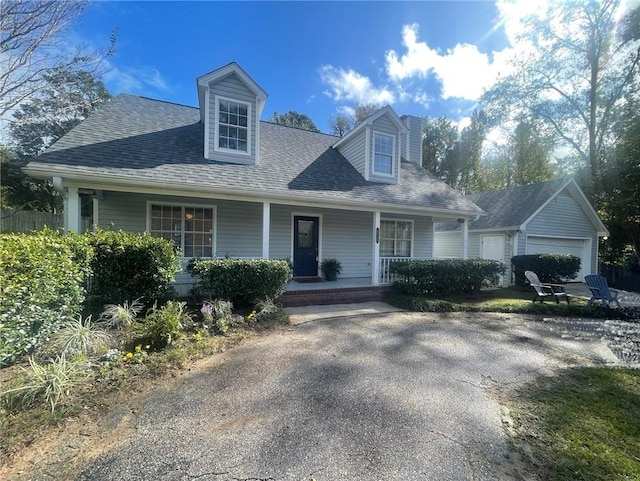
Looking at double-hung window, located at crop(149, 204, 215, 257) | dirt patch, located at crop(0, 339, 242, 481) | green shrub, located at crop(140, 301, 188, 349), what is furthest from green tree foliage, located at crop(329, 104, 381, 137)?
dirt patch, located at crop(0, 339, 242, 481)

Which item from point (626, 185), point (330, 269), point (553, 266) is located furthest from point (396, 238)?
point (626, 185)

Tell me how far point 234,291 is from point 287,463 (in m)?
4.58

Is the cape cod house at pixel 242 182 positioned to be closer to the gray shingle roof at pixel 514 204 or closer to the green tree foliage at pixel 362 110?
the gray shingle roof at pixel 514 204

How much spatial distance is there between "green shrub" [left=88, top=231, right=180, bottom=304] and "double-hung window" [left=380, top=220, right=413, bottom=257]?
26.0 ft

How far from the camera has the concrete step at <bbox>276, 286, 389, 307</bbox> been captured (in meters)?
7.69

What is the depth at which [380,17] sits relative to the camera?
30.7 feet

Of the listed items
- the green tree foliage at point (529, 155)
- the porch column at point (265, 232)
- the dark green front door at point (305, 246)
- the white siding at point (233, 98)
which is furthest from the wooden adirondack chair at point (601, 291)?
the green tree foliage at point (529, 155)

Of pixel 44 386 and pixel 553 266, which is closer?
pixel 44 386

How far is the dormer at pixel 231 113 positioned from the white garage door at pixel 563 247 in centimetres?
1344

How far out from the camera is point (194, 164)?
8039 mm

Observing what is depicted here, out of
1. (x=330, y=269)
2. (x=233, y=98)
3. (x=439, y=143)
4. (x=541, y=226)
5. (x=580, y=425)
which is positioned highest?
(x=439, y=143)

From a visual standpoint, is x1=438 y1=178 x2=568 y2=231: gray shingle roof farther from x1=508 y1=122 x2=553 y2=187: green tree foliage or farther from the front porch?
the front porch

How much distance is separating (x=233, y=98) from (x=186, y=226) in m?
4.15

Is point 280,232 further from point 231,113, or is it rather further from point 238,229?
point 231,113
